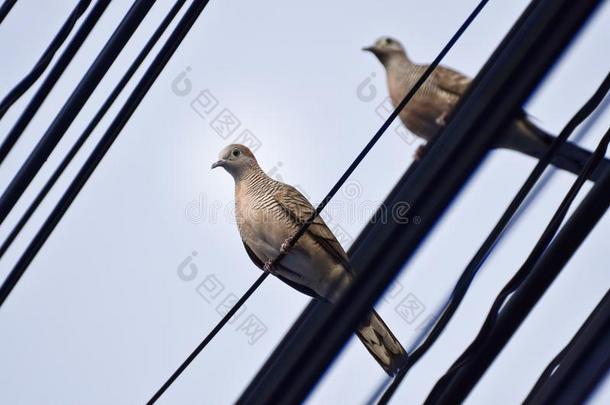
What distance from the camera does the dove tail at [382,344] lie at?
4391 millimetres

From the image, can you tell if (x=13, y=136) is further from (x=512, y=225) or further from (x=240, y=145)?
(x=240, y=145)

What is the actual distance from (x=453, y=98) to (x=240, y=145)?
158 centimetres

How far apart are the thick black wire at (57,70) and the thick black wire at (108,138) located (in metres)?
0.26

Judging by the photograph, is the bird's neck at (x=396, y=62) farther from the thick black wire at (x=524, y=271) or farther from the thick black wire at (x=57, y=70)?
the thick black wire at (x=524, y=271)

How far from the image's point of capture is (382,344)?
4.47 meters

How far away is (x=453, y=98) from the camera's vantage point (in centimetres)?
567

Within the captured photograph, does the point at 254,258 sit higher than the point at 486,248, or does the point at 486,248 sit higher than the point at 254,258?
the point at 486,248

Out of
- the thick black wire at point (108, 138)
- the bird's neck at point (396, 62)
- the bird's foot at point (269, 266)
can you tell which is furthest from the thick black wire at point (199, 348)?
the bird's neck at point (396, 62)

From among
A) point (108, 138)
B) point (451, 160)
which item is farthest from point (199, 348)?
point (451, 160)

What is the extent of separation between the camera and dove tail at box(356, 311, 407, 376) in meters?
4.39

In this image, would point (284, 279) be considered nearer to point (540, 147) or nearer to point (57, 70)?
point (540, 147)

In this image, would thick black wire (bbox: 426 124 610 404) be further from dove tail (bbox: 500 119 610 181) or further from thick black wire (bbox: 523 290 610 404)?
dove tail (bbox: 500 119 610 181)

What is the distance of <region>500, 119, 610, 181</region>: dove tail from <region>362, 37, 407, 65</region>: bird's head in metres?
2.07

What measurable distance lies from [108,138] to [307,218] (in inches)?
87.3
